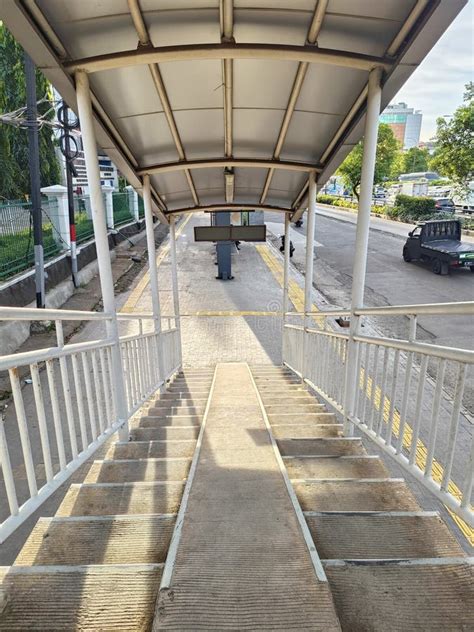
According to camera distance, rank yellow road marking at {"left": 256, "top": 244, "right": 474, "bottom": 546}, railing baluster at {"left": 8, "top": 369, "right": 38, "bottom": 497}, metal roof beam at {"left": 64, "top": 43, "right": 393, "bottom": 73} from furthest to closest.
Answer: yellow road marking at {"left": 256, "top": 244, "right": 474, "bottom": 546}, metal roof beam at {"left": 64, "top": 43, "right": 393, "bottom": 73}, railing baluster at {"left": 8, "top": 369, "right": 38, "bottom": 497}

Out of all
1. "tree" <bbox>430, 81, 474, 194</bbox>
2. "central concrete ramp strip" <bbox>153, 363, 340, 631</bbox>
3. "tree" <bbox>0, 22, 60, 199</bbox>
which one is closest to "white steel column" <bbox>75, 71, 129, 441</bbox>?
"central concrete ramp strip" <bbox>153, 363, 340, 631</bbox>

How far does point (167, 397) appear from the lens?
16.0ft

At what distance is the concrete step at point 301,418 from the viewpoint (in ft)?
12.1

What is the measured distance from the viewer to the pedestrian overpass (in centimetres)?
151

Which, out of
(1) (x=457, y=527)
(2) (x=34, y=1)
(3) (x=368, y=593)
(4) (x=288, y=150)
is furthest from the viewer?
(4) (x=288, y=150)

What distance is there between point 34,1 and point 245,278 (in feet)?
38.1

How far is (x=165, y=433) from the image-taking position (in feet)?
11.0

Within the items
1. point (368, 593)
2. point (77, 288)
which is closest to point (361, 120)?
point (368, 593)

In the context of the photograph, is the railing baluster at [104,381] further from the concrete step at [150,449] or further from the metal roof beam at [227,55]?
the metal roof beam at [227,55]

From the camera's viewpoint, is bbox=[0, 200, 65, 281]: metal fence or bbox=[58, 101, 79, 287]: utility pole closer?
bbox=[0, 200, 65, 281]: metal fence

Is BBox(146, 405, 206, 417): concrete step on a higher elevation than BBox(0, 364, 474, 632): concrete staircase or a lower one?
lower

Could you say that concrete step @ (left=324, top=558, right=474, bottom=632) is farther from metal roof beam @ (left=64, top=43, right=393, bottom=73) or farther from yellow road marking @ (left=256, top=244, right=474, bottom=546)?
metal roof beam @ (left=64, top=43, right=393, bottom=73)

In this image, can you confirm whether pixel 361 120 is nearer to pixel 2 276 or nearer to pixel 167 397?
pixel 167 397

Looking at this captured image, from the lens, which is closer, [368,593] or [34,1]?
[368,593]
